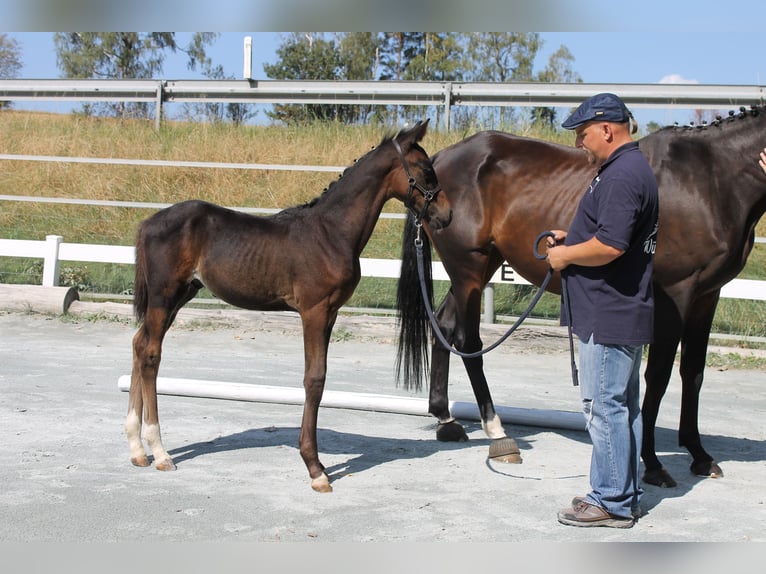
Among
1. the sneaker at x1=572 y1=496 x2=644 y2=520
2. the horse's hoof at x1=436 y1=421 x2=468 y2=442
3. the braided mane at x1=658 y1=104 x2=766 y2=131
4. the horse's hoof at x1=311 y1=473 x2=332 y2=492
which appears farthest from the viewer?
the horse's hoof at x1=436 y1=421 x2=468 y2=442

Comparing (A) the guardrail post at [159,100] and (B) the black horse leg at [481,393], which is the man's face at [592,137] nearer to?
(B) the black horse leg at [481,393]

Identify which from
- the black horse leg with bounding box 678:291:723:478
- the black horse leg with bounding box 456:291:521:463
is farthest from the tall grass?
the black horse leg with bounding box 678:291:723:478

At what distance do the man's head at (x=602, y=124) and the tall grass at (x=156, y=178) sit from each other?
22.6 feet

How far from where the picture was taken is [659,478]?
446 centimetres

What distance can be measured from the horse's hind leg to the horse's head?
1343 mm

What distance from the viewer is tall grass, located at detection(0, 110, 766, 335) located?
11.4 m

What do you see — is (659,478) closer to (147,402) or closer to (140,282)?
(147,402)

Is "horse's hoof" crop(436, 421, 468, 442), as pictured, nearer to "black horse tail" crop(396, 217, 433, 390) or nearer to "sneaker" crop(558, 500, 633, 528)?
"black horse tail" crop(396, 217, 433, 390)

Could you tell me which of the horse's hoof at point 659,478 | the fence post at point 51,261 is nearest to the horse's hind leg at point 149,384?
the horse's hoof at point 659,478

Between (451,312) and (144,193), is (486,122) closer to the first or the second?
(144,193)

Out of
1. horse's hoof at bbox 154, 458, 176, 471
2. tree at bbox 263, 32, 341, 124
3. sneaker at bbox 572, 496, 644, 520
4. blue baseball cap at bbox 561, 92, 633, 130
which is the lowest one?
horse's hoof at bbox 154, 458, 176, 471

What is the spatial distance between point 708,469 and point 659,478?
15.1 inches

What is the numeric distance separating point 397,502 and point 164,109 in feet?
38.1
